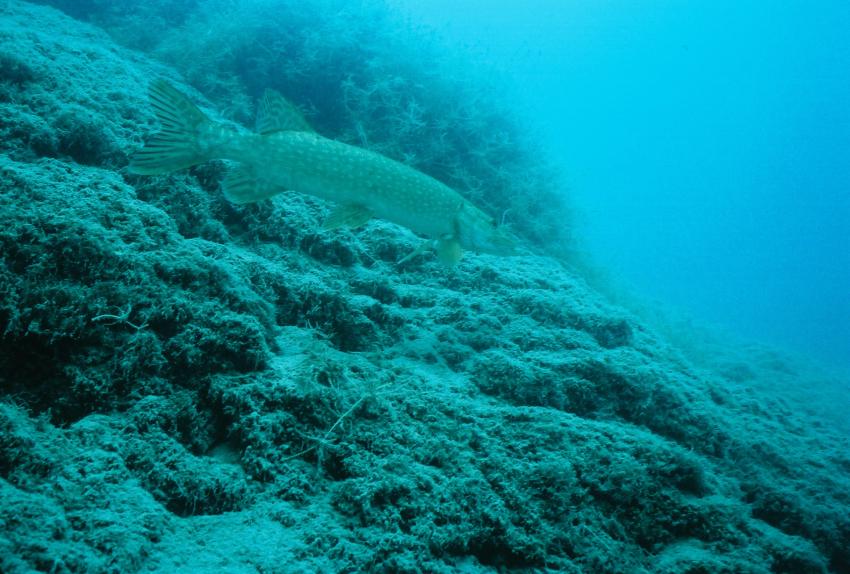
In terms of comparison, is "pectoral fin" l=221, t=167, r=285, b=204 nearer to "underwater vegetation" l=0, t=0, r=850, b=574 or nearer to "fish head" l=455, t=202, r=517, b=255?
"underwater vegetation" l=0, t=0, r=850, b=574

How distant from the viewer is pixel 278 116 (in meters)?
3.59

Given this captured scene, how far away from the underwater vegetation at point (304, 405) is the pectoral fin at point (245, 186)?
479 mm

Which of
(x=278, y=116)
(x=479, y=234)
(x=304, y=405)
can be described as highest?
(x=479, y=234)

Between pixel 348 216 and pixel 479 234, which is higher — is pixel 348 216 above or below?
below

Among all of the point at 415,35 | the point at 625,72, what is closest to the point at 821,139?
the point at 625,72

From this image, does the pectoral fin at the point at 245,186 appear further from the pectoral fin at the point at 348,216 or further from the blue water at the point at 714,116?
the blue water at the point at 714,116

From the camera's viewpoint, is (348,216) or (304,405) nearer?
(304,405)

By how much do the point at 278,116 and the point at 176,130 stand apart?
0.84 m

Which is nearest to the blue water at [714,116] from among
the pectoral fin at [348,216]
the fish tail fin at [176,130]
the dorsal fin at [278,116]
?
the pectoral fin at [348,216]

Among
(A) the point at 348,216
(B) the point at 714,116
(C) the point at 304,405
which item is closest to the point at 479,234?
(A) the point at 348,216

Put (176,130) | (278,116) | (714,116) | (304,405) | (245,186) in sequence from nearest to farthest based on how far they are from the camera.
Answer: (304,405)
(176,130)
(245,186)
(278,116)
(714,116)

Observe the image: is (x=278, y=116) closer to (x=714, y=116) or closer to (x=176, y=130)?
(x=176, y=130)

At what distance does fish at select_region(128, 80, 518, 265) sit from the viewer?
3.13m

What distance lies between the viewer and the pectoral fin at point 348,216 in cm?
356
